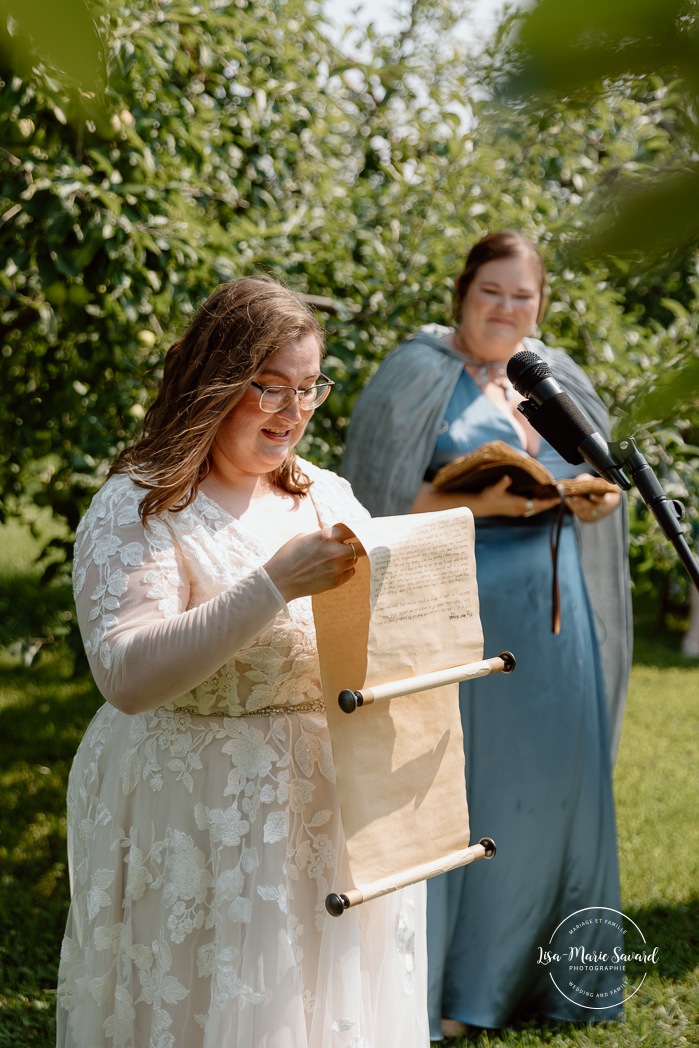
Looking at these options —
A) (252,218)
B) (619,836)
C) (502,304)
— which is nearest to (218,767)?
(502,304)

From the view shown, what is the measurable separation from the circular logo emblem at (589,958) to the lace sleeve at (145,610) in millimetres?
1821

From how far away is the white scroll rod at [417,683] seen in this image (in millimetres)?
1685

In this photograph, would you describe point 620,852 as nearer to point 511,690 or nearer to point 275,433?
point 511,690

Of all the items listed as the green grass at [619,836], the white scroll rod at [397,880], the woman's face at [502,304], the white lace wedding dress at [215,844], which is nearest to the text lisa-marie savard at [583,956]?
the green grass at [619,836]

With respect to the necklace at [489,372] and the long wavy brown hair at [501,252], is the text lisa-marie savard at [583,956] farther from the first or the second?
the long wavy brown hair at [501,252]

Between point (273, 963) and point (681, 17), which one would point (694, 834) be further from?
point (681, 17)

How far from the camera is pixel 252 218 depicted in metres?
4.04

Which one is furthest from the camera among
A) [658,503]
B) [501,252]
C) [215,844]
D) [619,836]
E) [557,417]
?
[619,836]

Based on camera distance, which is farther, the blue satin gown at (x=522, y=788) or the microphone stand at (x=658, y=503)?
the blue satin gown at (x=522, y=788)

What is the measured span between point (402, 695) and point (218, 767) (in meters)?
0.36

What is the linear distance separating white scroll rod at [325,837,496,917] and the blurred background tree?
1104 mm

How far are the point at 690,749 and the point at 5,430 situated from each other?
160 inches

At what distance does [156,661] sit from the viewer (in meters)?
1.71

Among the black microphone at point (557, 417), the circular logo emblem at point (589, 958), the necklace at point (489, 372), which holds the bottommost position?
the circular logo emblem at point (589, 958)
